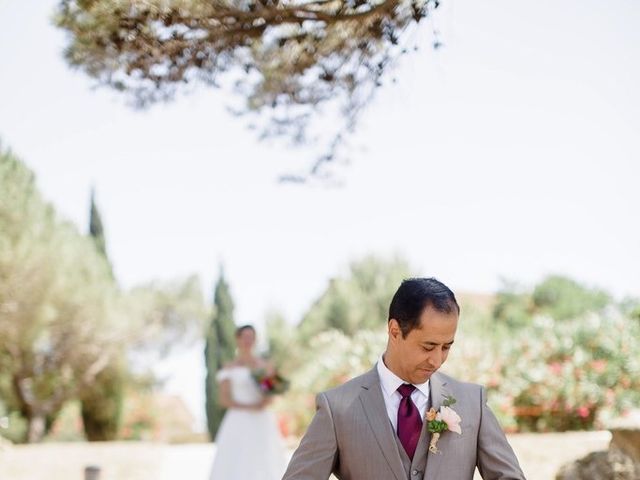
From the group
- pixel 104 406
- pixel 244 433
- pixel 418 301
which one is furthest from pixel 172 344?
pixel 418 301

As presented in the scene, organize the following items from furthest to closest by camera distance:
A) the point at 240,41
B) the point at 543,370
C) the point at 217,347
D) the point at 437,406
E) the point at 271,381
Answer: the point at 217,347 < the point at 543,370 < the point at 271,381 < the point at 240,41 < the point at 437,406

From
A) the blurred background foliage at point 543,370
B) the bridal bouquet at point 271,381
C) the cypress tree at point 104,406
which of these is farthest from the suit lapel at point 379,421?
the cypress tree at point 104,406

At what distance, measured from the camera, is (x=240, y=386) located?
948 centimetres

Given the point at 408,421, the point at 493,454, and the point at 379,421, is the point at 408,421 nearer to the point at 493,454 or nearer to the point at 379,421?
the point at 379,421

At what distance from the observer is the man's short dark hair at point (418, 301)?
268cm

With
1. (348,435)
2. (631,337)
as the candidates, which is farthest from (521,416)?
(348,435)

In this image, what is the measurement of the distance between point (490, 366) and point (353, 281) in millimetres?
14013

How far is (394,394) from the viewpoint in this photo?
285 cm

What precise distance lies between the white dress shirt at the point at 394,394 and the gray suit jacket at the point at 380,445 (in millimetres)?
26

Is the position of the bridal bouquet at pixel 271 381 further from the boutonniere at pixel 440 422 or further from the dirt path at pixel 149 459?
the boutonniere at pixel 440 422

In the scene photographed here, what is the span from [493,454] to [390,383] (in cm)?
37

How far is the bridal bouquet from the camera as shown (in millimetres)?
9117

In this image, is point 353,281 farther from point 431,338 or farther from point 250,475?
point 431,338

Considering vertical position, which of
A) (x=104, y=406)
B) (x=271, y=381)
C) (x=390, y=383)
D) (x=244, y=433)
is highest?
(x=390, y=383)
